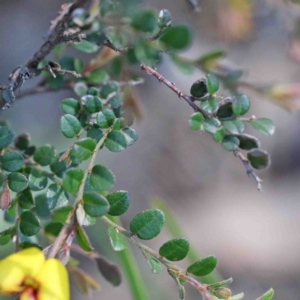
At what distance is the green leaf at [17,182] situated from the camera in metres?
0.49

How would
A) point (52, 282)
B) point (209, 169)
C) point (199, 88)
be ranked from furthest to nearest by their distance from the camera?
point (209, 169), point (199, 88), point (52, 282)

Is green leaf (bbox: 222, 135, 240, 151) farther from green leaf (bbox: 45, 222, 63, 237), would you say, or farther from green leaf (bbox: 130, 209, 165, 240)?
green leaf (bbox: 45, 222, 63, 237)

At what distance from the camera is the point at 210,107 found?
54cm

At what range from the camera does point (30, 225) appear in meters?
0.51

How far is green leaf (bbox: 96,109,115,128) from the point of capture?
489mm

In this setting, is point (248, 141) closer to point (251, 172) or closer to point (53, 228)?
point (251, 172)

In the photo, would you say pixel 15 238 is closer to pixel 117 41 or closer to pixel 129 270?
pixel 117 41

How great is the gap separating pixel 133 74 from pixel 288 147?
145cm

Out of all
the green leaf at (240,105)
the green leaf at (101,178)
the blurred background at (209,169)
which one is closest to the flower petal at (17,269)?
the green leaf at (101,178)

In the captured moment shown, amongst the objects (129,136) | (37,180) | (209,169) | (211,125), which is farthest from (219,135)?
(209,169)

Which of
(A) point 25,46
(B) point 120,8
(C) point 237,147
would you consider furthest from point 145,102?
(B) point 120,8

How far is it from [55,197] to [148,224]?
11 centimetres

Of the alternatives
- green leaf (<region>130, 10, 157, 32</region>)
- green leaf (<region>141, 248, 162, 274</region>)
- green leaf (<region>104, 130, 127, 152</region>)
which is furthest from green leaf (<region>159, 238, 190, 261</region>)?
green leaf (<region>130, 10, 157, 32</region>)

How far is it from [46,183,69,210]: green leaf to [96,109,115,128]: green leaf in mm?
90
